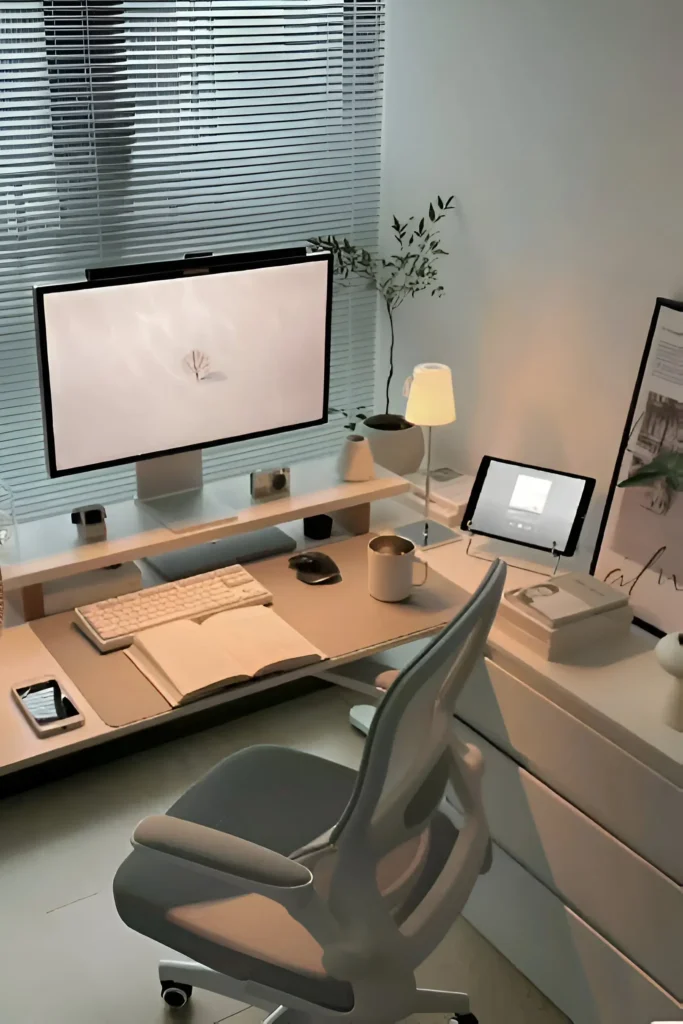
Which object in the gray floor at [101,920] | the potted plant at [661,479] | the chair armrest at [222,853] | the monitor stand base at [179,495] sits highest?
the potted plant at [661,479]

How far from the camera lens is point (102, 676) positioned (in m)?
1.81

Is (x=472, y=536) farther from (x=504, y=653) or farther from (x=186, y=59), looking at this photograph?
(x=186, y=59)

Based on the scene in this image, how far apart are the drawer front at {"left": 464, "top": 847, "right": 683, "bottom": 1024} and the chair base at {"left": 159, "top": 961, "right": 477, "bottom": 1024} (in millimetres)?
199

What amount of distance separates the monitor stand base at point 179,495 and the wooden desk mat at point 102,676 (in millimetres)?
297

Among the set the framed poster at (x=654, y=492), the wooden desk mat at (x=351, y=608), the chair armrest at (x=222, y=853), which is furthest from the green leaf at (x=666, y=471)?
the chair armrest at (x=222, y=853)

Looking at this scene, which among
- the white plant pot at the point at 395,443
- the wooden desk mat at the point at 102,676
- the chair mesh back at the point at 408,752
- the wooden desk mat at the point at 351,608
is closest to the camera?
the chair mesh back at the point at 408,752

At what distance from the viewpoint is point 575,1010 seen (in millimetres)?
2037

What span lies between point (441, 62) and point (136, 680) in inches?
67.1

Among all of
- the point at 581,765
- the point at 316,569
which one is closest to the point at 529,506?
the point at 316,569

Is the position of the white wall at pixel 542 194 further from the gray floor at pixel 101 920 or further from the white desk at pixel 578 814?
the gray floor at pixel 101 920

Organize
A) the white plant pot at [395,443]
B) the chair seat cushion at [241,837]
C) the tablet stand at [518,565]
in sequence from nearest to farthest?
the chair seat cushion at [241,837] < the tablet stand at [518,565] < the white plant pot at [395,443]

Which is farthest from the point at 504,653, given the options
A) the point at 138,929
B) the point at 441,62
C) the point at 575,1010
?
the point at 441,62

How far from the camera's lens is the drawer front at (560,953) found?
6.27ft

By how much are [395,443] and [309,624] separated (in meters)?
0.78
